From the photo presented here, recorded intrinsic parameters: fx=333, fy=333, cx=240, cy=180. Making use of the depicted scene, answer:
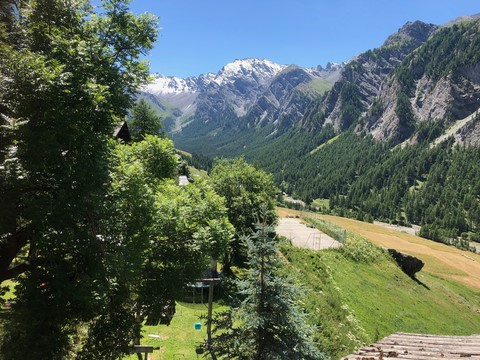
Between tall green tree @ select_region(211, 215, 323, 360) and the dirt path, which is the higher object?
tall green tree @ select_region(211, 215, 323, 360)

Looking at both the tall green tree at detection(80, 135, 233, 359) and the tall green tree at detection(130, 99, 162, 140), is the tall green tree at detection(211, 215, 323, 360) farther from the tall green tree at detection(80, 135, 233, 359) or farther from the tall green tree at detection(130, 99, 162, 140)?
the tall green tree at detection(130, 99, 162, 140)

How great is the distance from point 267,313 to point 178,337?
11.9 metres

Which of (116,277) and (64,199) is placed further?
(116,277)

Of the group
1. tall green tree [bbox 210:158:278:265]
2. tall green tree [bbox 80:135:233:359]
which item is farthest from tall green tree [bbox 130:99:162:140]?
tall green tree [bbox 80:135:233:359]

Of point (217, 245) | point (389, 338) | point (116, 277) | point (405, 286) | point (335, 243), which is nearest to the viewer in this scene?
point (116, 277)

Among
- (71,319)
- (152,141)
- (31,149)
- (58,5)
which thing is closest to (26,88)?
(31,149)

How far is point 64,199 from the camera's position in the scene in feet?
33.4

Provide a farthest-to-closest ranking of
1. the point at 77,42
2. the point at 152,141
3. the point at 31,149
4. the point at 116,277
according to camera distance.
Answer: the point at 152,141, the point at 77,42, the point at 116,277, the point at 31,149

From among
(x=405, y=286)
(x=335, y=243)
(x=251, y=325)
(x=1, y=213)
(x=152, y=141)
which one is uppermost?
(x=152, y=141)

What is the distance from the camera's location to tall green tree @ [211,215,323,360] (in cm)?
1305

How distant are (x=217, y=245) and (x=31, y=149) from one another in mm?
8771

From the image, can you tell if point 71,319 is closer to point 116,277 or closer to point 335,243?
point 116,277

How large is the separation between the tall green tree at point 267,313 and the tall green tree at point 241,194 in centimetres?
1902

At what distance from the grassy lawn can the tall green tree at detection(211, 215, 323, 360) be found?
19.0ft
